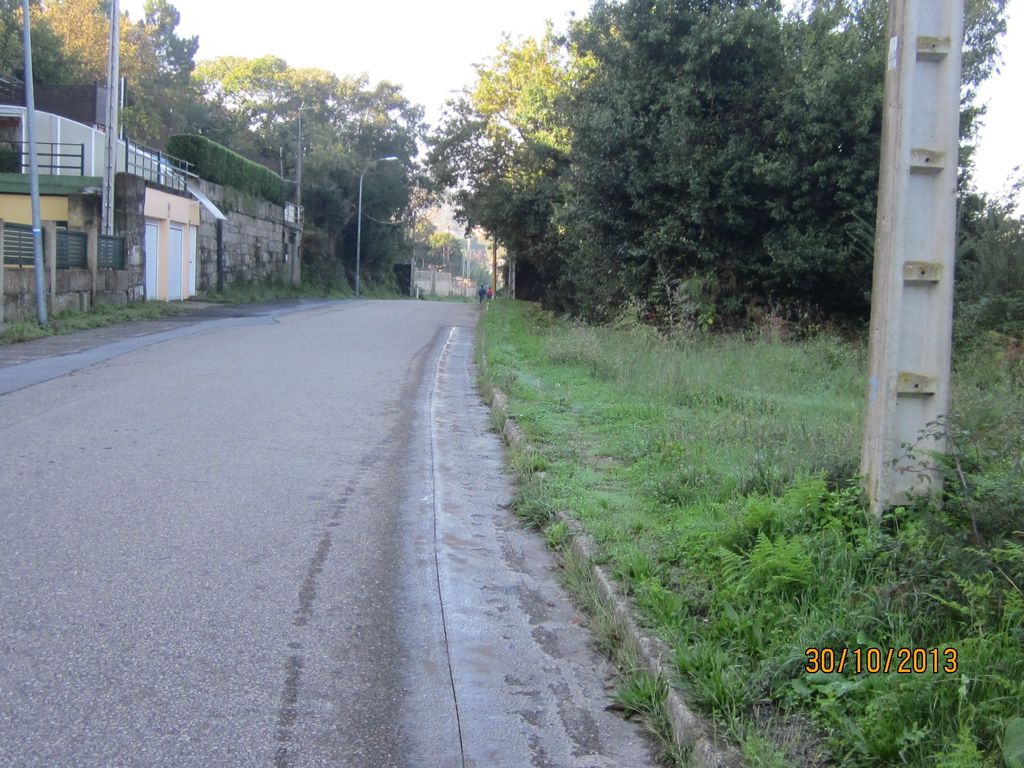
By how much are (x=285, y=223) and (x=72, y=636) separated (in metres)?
45.0

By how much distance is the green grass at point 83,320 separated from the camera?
58.0ft

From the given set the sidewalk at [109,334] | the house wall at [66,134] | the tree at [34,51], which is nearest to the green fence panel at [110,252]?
the sidewalk at [109,334]

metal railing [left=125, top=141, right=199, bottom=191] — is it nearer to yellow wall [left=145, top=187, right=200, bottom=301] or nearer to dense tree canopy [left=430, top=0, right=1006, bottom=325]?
yellow wall [left=145, top=187, right=200, bottom=301]

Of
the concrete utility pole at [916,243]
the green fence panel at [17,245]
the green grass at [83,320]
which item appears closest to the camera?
the concrete utility pole at [916,243]

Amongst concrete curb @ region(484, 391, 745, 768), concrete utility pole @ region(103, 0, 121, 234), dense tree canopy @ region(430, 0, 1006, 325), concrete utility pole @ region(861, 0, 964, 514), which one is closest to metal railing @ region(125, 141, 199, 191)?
concrete utility pole @ region(103, 0, 121, 234)

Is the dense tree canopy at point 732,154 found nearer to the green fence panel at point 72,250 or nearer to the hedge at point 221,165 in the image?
the green fence panel at point 72,250

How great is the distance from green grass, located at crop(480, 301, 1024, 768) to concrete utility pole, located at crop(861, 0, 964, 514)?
Result: 0.20 metres

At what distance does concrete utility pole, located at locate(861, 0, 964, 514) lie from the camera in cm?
513

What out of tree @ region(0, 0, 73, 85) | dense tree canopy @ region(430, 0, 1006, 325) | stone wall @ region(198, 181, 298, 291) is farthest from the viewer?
tree @ region(0, 0, 73, 85)

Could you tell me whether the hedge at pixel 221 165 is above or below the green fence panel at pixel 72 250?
above

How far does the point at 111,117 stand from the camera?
22578 millimetres

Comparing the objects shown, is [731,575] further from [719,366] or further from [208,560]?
[719,366]

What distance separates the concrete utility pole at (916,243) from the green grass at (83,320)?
16078 millimetres

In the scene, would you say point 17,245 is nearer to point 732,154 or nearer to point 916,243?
point 732,154
